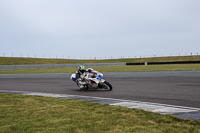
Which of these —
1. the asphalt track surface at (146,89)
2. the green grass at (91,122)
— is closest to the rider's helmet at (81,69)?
the asphalt track surface at (146,89)

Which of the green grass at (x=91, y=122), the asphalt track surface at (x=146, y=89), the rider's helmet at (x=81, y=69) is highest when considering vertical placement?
the rider's helmet at (x=81, y=69)

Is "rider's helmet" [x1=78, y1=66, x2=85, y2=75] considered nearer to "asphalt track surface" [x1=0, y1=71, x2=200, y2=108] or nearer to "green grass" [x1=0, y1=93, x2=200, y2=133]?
"asphalt track surface" [x1=0, y1=71, x2=200, y2=108]

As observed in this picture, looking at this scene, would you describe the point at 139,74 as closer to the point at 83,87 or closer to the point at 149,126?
the point at 83,87

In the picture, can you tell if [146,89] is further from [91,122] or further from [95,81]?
[91,122]

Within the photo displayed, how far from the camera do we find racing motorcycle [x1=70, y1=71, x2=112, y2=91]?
1177 cm

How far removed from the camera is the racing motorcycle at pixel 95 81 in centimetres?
1177

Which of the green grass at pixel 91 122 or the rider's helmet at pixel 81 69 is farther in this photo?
the rider's helmet at pixel 81 69

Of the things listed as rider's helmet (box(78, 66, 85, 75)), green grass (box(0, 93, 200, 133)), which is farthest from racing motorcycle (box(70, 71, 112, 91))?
green grass (box(0, 93, 200, 133))

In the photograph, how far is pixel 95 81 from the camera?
11.8 metres

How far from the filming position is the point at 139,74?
2264cm

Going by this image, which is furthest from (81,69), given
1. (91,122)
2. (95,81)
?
(91,122)

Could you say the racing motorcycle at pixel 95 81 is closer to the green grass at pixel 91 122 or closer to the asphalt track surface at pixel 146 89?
the asphalt track surface at pixel 146 89

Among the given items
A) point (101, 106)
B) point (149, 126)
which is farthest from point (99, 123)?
point (101, 106)

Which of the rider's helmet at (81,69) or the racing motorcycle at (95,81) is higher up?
the rider's helmet at (81,69)
